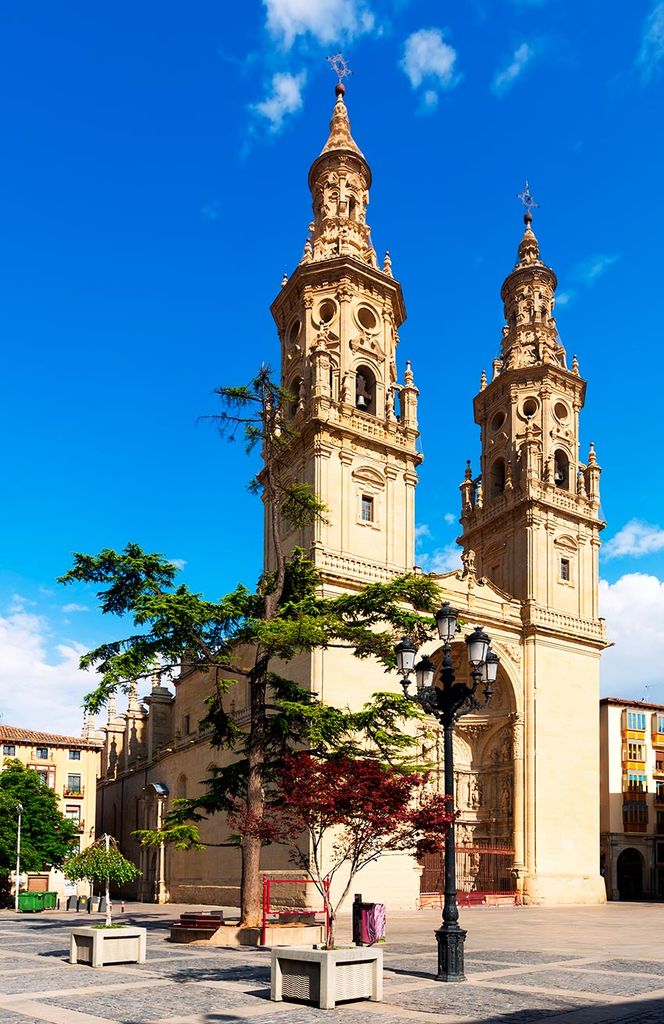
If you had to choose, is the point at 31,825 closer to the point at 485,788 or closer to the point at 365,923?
the point at 485,788

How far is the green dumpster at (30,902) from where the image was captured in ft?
143

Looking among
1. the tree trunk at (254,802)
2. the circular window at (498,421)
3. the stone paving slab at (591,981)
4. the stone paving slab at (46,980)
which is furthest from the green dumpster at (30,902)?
the circular window at (498,421)

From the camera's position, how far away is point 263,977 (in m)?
17.6

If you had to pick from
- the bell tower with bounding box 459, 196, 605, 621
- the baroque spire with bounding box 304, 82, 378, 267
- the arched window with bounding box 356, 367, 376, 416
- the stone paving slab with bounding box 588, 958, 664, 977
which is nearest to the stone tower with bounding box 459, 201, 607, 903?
the bell tower with bounding box 459, 196, 605, 621

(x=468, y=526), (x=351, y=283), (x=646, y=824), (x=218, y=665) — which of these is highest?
(x=351, y=283)

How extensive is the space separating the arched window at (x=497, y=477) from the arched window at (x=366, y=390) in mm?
12781

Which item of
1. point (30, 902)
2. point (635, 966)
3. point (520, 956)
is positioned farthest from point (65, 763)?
point (635, 966)

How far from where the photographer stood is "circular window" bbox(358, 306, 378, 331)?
159 ft

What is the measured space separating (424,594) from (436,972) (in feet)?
34.4

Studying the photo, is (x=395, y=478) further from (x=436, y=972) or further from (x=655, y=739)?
(x=655, y=739)

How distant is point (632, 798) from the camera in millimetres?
66562

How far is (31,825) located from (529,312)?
4053cm

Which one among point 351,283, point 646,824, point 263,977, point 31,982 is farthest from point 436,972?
point 646,824

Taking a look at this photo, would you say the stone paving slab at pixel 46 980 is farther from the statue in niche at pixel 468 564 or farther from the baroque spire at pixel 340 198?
the baroque spire at pixel 340 198
